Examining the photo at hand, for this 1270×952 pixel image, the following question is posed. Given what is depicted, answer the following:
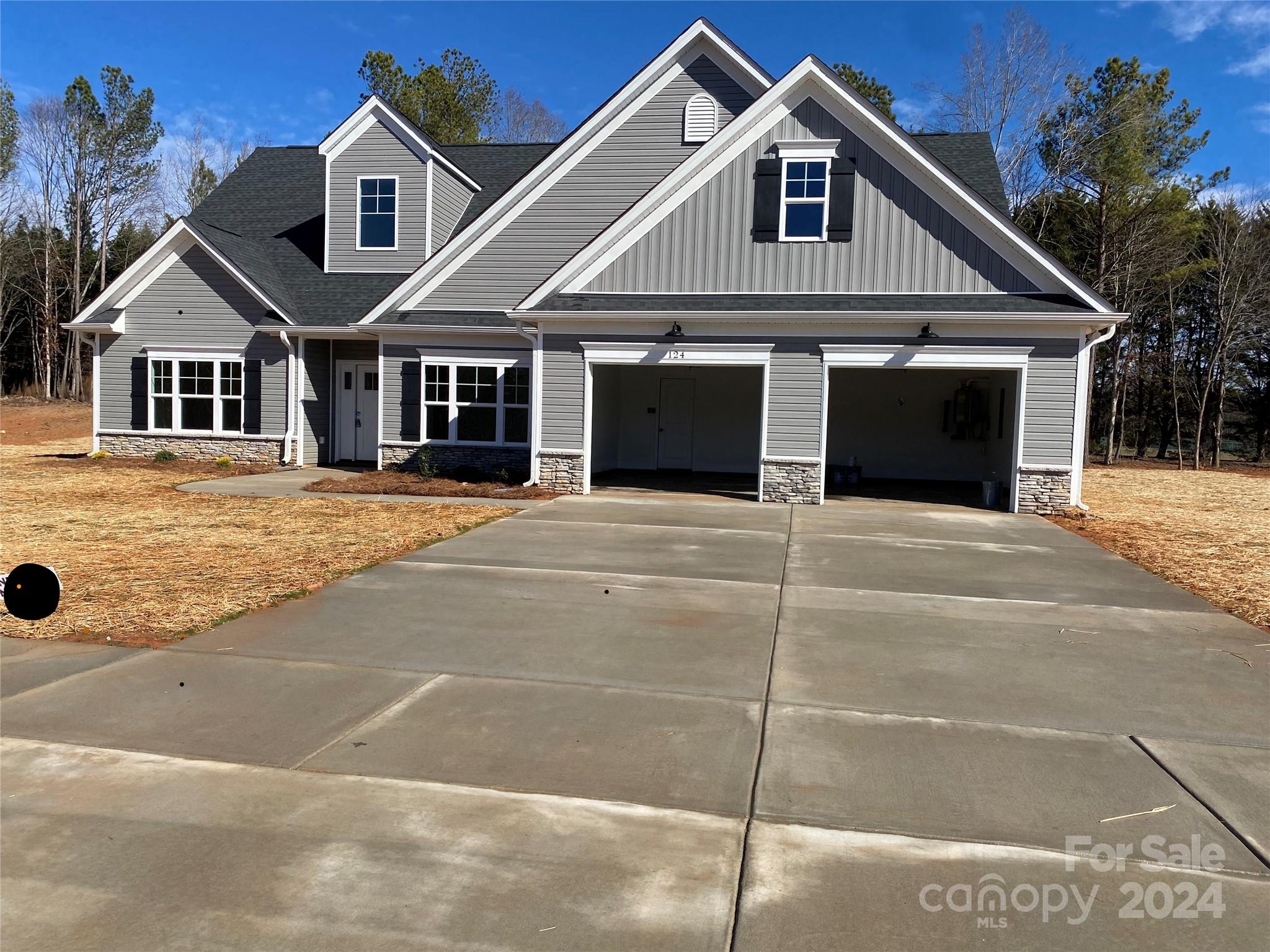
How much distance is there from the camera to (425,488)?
15695 mm

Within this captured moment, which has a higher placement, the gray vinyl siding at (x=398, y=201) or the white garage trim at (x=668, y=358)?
the gray vinyl siding at (x=398, y=201)

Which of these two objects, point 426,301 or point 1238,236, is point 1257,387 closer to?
point 1238,236

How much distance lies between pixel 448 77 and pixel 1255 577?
113 feet

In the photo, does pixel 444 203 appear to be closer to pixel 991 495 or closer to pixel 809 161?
pixel 809 161

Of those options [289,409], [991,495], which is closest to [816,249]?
[991,495]

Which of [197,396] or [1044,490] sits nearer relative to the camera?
[1044,490]

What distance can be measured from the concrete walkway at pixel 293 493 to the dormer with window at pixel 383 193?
6.21 m

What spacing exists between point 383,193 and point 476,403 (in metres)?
5.86

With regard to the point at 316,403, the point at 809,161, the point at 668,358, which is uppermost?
the point at 809,161

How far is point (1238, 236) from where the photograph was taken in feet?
99.9

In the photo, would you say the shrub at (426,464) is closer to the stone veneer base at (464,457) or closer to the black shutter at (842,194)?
the stone veneer base at (464,457)

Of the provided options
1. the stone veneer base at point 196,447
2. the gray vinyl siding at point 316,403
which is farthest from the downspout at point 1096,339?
the stone veneer base at point 196,447

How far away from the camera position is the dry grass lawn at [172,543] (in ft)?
22.9

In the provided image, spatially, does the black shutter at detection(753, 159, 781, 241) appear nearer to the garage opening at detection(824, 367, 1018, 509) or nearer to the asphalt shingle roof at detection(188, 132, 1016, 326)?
Result: the asphalt shingle roof at detection(188, 132, 1016, 326)
